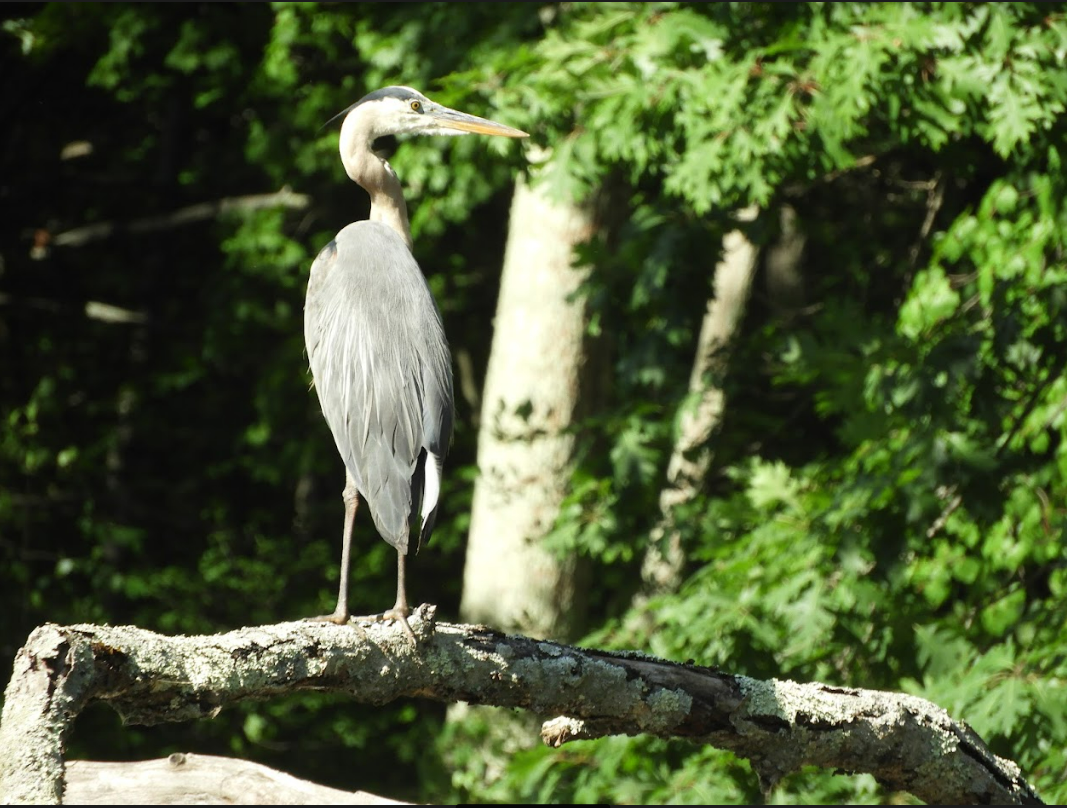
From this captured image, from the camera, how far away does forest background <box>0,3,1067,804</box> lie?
4668mm

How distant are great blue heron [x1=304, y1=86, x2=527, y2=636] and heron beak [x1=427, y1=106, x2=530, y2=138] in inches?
12.9

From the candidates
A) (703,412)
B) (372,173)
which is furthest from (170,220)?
(372,173)

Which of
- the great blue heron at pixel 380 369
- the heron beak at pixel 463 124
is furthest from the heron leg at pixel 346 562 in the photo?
the heron beak at pixel 463 124

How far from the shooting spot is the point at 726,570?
5.23m

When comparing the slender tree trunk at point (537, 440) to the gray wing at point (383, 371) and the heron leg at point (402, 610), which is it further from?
the heron leg at point (402, 610)

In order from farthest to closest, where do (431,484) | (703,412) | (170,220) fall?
1. (170,220)
2. (703,412)
3. (431,484)

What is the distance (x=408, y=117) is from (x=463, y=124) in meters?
0.20

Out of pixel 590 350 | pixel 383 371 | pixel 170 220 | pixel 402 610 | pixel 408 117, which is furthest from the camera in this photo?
pixel 170 220

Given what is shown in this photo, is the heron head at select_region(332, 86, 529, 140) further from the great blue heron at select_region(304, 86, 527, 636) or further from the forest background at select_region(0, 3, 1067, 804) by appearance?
the forest background at select_region(0, 3, 1067, 804)

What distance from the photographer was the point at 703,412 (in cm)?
778

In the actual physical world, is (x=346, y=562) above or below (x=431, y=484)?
below

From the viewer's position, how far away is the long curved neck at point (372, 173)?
4293 mm

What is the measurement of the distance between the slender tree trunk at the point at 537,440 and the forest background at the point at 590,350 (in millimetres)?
22

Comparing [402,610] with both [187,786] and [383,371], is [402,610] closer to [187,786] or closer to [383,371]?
[187,786]
